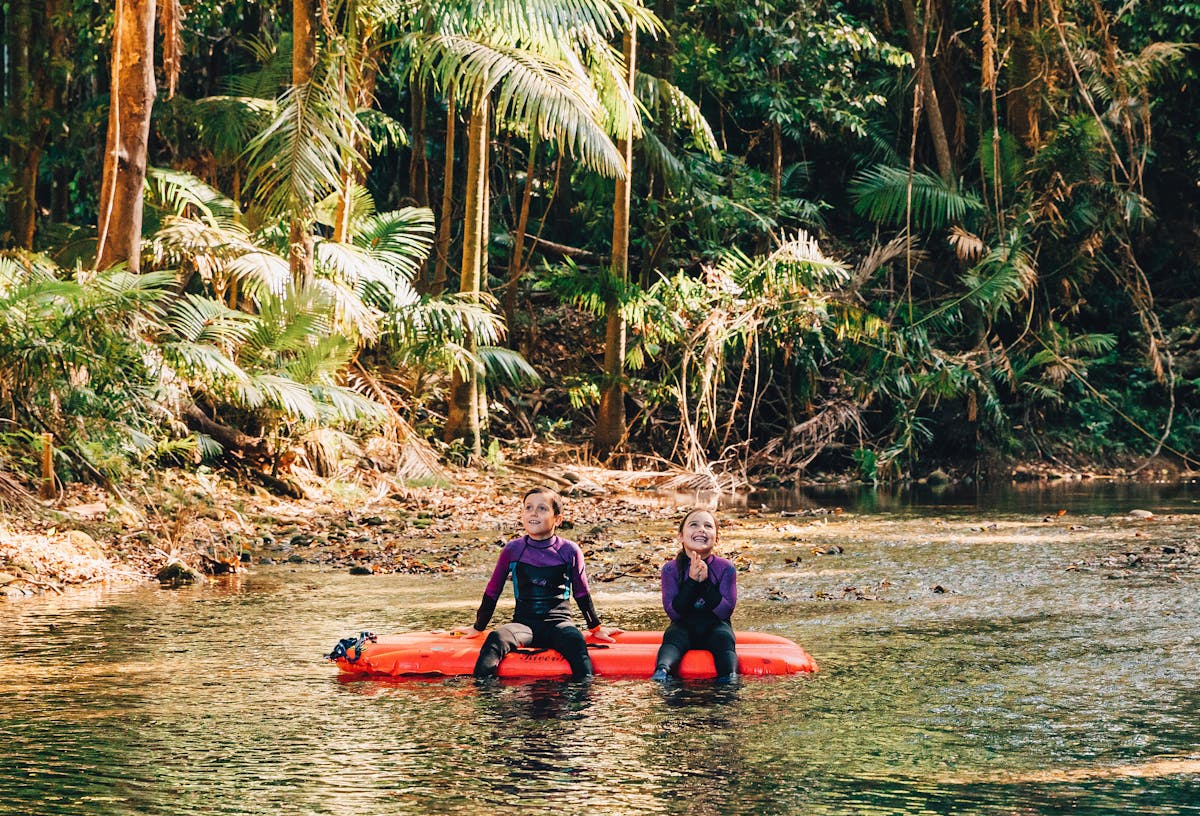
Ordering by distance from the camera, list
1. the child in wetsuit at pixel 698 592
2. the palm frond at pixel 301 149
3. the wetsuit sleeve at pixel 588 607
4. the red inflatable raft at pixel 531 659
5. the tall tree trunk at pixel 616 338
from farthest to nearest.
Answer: the tall tree trunk at pixel 616 338 → the palm frond at pixel 301 149 → the wetsuit sleeve at pixel 588 607 → the child in wetsuit at pixel 698 592 → the red inflatable raft at pixel 531 659

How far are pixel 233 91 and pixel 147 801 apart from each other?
A: 51.3ft

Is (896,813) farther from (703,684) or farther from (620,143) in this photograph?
(620,143)

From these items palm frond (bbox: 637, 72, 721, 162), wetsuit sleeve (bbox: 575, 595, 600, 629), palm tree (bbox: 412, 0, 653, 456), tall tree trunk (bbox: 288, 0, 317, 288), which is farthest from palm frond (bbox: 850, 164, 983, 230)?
wetsuit sleeve (bbox: 575, 595, 600, 629)

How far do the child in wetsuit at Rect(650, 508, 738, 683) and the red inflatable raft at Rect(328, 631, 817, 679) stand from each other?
0.33 feet

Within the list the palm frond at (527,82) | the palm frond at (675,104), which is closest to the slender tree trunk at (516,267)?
the palm frond at (675,104)

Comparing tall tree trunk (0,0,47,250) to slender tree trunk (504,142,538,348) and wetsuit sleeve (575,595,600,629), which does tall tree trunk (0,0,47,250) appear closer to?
slender tree trunk (504,142,538,348)

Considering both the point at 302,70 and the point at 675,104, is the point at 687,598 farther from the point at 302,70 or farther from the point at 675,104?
the point at 675,104

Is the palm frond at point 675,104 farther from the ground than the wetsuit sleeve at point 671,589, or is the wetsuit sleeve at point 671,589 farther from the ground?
the palm frond at point 675,104

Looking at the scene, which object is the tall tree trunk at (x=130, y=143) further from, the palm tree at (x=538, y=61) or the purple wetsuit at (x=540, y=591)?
the purple wetsuit at (x=540, y=591)

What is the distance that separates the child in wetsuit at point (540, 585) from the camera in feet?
24.0

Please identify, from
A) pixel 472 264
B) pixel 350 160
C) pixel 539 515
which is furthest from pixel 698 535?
pixel 472 264

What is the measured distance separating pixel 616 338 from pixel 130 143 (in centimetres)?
799

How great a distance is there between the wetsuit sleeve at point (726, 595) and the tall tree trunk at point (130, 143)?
820 cm

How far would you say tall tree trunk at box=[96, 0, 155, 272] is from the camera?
531 inches
